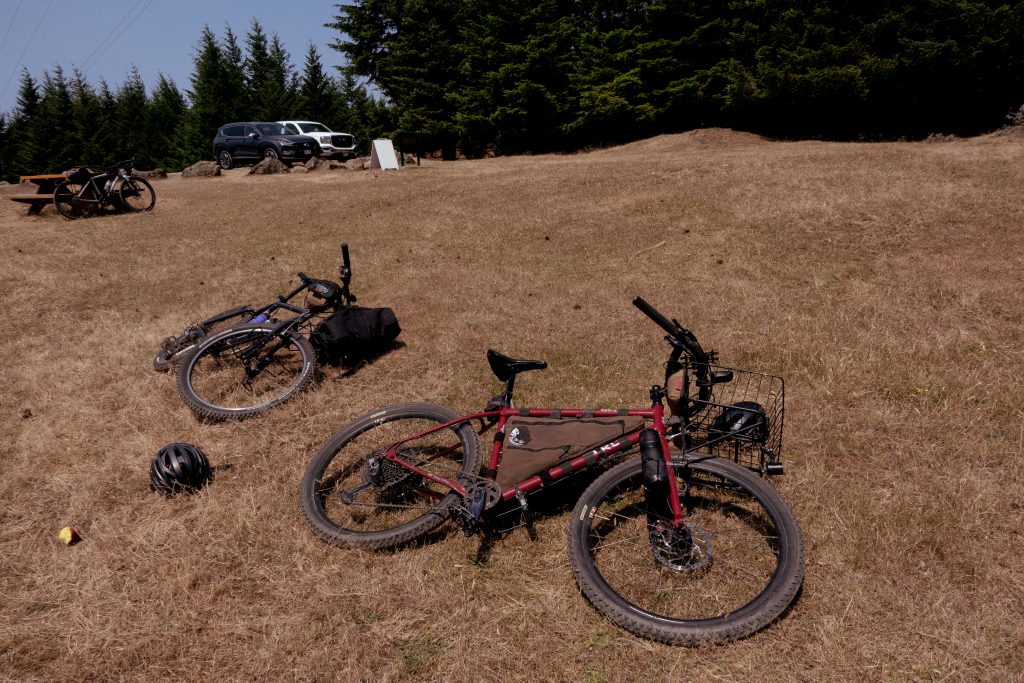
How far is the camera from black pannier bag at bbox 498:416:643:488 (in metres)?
3.93

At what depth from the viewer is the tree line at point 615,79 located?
20328 mm

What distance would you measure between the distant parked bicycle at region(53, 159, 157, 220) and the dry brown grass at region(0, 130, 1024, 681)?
2.22 m

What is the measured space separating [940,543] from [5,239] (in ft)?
57.0

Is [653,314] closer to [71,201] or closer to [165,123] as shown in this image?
[71,201]

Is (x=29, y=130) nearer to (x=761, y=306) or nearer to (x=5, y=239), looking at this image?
(x=5, y=239)

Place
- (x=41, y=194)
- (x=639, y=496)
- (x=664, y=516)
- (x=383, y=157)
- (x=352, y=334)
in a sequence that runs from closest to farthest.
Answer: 1. (x=664, y=516)
2. (x=639, y=496)
3. (x=352, y=334)
4. (x=41, y=194)
5. (x=383, y=157)

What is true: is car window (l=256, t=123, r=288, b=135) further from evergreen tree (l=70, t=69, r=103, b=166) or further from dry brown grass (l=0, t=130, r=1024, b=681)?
evergreen tree (l=70, t=69, r=103, b=166)

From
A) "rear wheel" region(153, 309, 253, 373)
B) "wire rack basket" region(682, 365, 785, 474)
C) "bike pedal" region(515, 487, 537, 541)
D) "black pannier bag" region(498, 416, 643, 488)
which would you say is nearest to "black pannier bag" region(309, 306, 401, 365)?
"rear wheel" region(153, 309, 253, 373)

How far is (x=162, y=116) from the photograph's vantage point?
185 ft

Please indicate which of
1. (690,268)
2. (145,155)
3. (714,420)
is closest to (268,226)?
(690,268)

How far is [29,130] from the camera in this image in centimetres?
4766

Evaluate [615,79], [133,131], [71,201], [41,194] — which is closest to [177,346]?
[71,201]

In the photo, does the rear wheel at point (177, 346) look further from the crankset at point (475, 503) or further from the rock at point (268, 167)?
the rock at point (268, 167)

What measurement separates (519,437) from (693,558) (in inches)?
54.9
